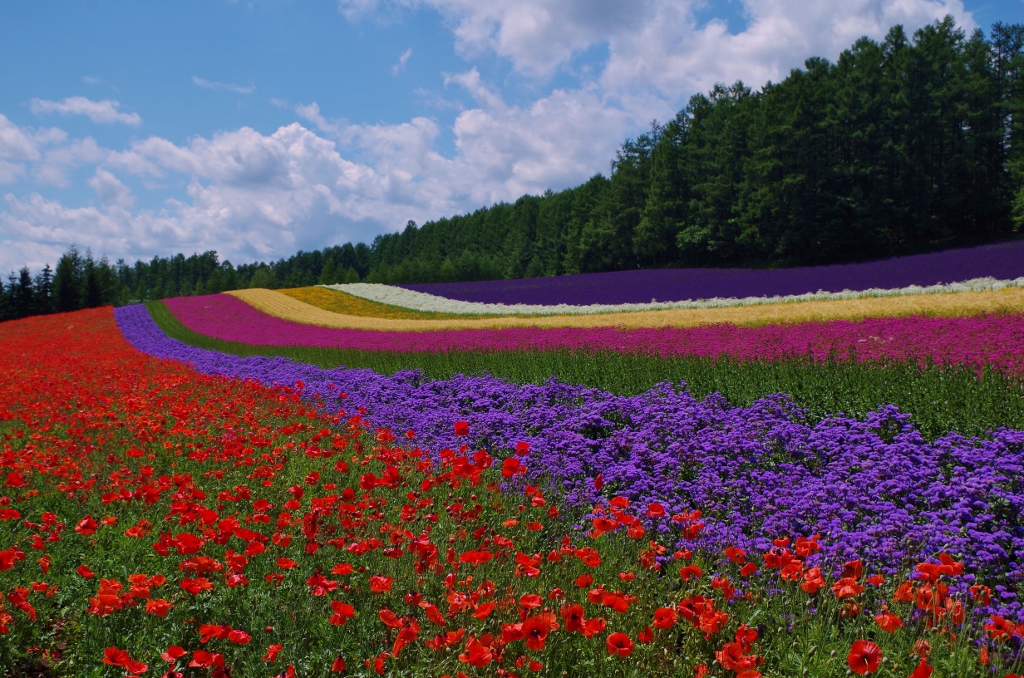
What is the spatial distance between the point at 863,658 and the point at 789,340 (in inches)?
358

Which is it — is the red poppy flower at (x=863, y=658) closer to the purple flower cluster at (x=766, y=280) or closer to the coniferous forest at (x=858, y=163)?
the purple flower cluster at (x=766, y=280)

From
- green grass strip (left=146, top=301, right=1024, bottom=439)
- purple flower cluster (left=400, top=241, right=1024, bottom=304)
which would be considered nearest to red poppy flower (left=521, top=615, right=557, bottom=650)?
green grass strip (left=146, top=301, right=1024, bottom=439)

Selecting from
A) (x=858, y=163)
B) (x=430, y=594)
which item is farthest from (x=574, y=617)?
(x=858, y=163)

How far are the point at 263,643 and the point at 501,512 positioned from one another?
2.19m

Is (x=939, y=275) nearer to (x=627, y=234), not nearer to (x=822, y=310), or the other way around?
(x=822, y=310)

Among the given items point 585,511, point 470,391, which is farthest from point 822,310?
point 585,511

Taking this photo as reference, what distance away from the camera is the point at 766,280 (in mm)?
26547

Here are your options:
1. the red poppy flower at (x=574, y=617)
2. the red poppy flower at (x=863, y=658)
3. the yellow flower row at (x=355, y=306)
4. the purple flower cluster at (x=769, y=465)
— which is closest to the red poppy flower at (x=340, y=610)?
the red poppy flower at (x=574, y=617)

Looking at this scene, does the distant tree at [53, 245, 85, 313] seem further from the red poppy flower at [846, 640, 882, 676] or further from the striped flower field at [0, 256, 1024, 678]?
the red poppy flower at [846, 640, 882, 676]

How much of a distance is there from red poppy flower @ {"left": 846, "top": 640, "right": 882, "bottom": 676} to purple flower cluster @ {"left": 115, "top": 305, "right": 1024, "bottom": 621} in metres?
1.69

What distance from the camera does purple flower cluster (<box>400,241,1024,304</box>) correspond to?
2097 cm

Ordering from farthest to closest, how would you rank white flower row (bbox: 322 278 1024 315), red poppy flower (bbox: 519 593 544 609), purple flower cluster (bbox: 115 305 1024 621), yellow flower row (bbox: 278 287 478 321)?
yellow flower row (bbox: 278 287 478 321) < white flower row (bbox: 322 278 1024 315) < purple flower cluster (bbox: 115 305 1024 621) < red poppy flower (bbox: 519 593 544 609)

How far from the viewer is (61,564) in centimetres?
382

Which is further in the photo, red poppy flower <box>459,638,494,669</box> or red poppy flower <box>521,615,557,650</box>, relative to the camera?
red poppy flower <box>521,615,557,650</box>
